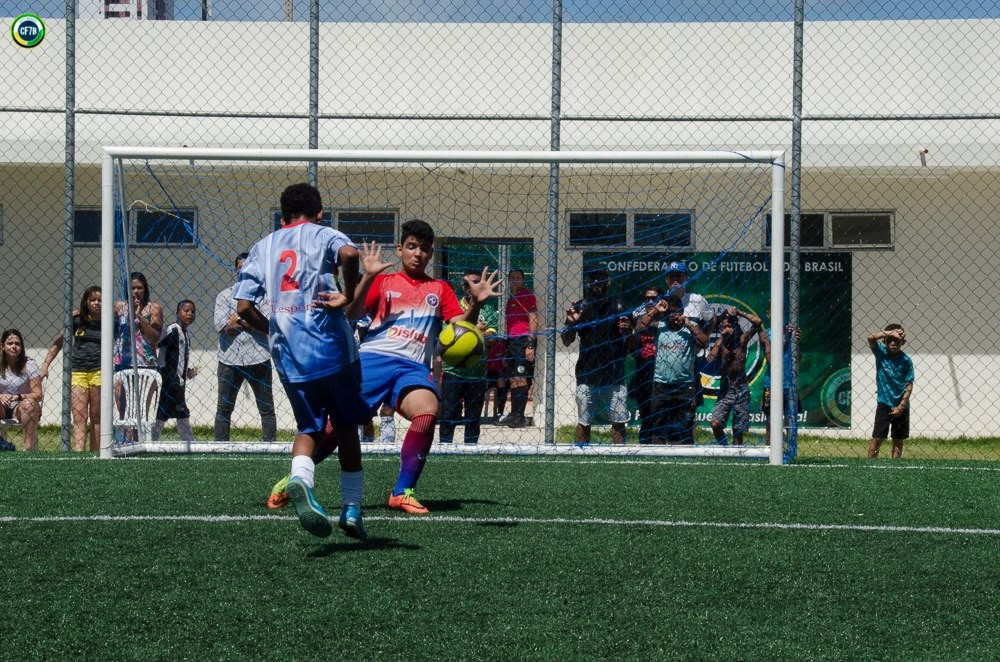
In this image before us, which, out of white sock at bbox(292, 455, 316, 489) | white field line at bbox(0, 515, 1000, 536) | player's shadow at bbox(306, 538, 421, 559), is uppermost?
white sock at bbox(292, 455, 316, 489)

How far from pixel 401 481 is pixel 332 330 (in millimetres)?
1430

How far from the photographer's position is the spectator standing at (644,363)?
12.1 metres

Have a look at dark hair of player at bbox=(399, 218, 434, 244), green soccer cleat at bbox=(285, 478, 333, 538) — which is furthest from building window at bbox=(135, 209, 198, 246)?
green soccer cleat at bbox=(285, 478, 333, 538)

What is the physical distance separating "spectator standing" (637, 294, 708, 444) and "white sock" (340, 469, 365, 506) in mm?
6213

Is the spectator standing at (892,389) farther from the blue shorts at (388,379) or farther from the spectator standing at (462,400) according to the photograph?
the blue shorts at (388,379)

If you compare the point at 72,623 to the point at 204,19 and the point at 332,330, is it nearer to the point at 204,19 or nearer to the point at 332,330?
the point at 332,330

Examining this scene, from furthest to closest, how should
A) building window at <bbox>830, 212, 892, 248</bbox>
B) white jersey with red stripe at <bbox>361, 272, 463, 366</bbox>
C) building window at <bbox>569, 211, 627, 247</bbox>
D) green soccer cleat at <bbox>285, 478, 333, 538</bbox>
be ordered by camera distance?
1. building window at <bbox>830, 212, 892, 248</bbox>
2. building window at <bbox>569, 211, 627, 247</bbox>
3. white jersey with red stripe at <bbox>361, 272, 463, 366</bbox>
4. green soccer cleat at <bbox>285, 478, 333, 538</bbox>

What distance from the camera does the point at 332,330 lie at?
5840 mm

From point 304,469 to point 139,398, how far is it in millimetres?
5580

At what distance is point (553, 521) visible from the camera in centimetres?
657

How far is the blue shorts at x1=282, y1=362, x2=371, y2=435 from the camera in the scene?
585 centimetres

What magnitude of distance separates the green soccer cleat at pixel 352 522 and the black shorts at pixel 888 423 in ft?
27.8

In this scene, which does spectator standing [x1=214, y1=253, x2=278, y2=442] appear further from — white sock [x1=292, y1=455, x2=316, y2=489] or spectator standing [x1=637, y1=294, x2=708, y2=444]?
white sock [x1=292, y1=455, x2=316, y2=489]

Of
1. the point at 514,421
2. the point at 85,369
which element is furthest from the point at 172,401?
the point at 514,421
